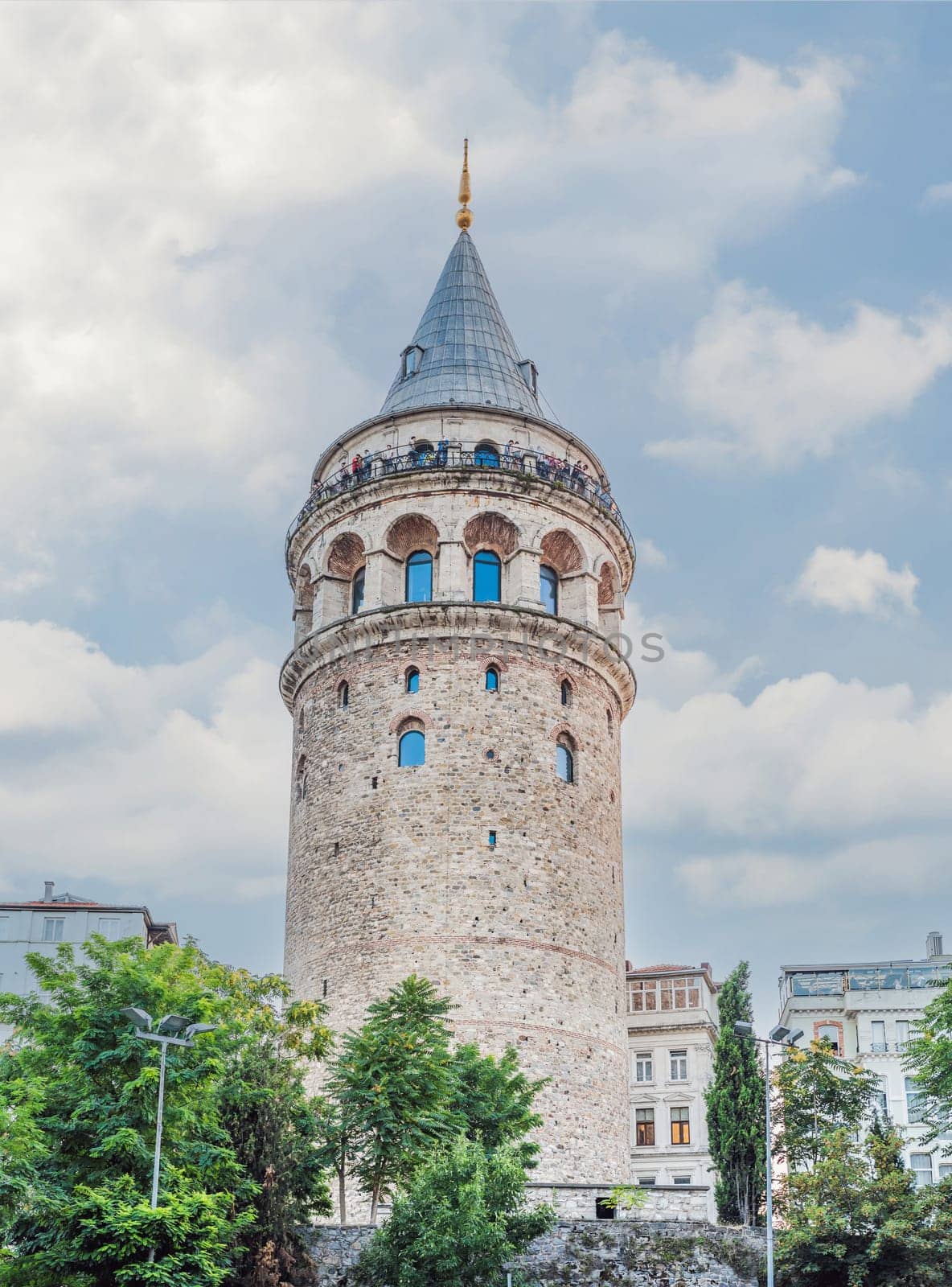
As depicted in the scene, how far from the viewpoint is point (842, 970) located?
6556cm

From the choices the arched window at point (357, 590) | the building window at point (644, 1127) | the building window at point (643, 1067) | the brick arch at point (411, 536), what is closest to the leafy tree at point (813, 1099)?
the building window at point (644, 1127)

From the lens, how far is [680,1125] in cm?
5862

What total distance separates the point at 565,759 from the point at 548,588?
5767mm

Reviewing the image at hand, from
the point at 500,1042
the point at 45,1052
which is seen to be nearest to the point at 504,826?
the point at 500,1042

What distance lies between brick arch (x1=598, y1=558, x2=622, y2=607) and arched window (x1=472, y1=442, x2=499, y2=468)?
15.9 ft

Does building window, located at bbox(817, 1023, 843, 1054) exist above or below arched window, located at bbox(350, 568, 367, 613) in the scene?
below

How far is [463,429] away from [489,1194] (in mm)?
25294

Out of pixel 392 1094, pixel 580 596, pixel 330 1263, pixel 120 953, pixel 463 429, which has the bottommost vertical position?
pixel 330 1263

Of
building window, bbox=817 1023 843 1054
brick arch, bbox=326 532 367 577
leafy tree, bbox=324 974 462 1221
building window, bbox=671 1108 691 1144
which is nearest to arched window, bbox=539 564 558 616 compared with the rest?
brick arch, bbox=326 532 367 577

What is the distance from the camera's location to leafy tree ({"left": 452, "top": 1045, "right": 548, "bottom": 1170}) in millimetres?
35875

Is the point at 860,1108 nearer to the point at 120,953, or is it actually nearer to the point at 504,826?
the point at 504,826

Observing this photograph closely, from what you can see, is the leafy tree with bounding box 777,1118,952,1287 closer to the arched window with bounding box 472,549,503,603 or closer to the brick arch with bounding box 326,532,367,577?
the arched window with bounding box 472,549,503,603

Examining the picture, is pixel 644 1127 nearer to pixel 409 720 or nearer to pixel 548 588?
pixel 548 588

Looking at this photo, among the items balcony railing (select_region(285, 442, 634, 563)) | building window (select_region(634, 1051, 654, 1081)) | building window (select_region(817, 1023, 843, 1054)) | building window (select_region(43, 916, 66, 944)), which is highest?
balcony railing (select_region(285, 442, 634, 563))
